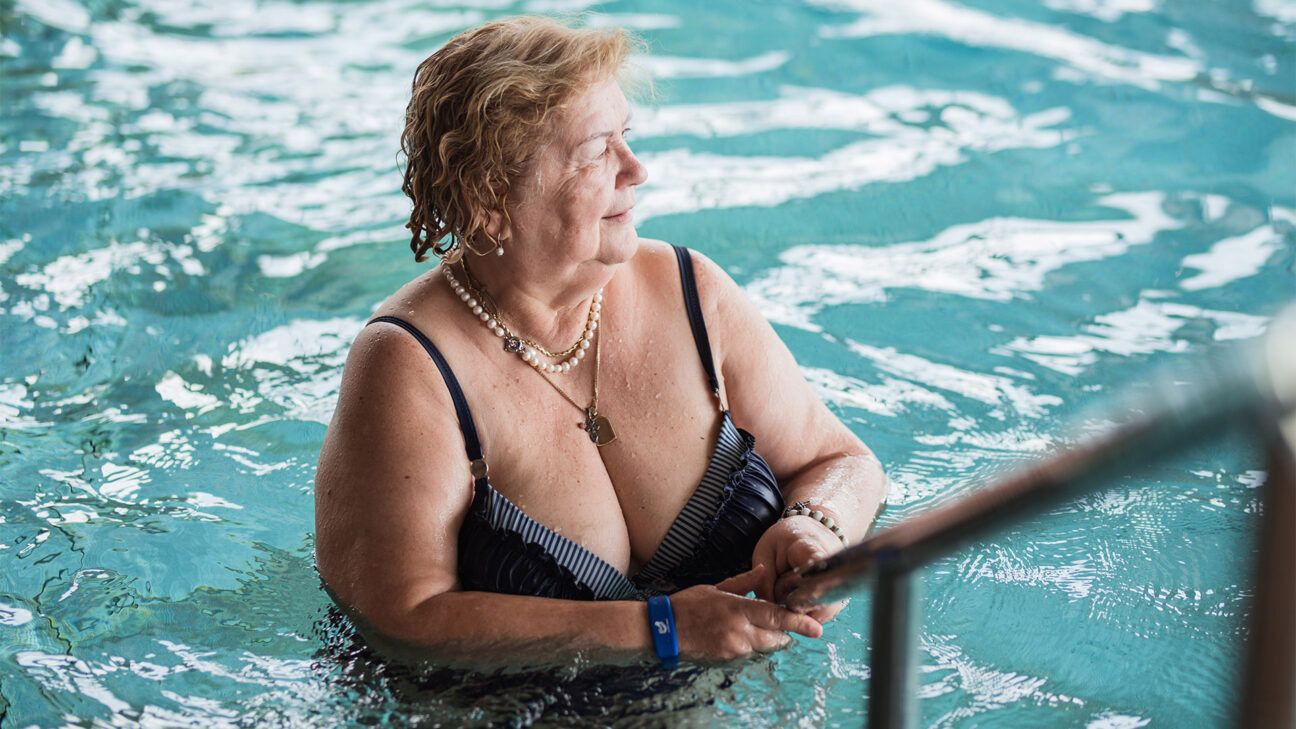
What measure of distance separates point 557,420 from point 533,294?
0.23 metres

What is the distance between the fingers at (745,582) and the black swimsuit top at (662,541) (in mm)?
217

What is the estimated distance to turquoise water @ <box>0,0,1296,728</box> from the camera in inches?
96.1

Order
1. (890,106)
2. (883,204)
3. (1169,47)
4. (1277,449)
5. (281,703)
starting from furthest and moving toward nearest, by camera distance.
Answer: (1169,47) → (890,106) → (883,204) → (281,703) → (1277,449)

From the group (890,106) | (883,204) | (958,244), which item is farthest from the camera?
(890,106)

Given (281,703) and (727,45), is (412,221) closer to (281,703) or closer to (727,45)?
(281,703)

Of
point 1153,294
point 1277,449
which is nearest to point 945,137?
point 1153,294

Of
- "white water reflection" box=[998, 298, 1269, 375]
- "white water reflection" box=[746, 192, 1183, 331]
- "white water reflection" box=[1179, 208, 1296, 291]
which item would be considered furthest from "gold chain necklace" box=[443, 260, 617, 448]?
"white water reflection" box=[1179, 208, 1296, 291]

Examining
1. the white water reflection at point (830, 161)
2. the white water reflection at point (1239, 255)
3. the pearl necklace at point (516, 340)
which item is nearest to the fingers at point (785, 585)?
the pearl necklace at point (516, 340)

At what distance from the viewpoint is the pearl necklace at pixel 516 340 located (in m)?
2.36

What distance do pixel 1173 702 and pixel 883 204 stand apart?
292 centimetres

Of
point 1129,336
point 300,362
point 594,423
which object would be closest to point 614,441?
point 594,423

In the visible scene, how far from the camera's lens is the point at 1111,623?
8.69ft

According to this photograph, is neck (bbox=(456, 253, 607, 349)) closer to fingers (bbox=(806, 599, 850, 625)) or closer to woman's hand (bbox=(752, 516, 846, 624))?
woman's hand (bbox=(752, 516, 846, 624))

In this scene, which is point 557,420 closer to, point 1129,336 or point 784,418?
point 784,418
